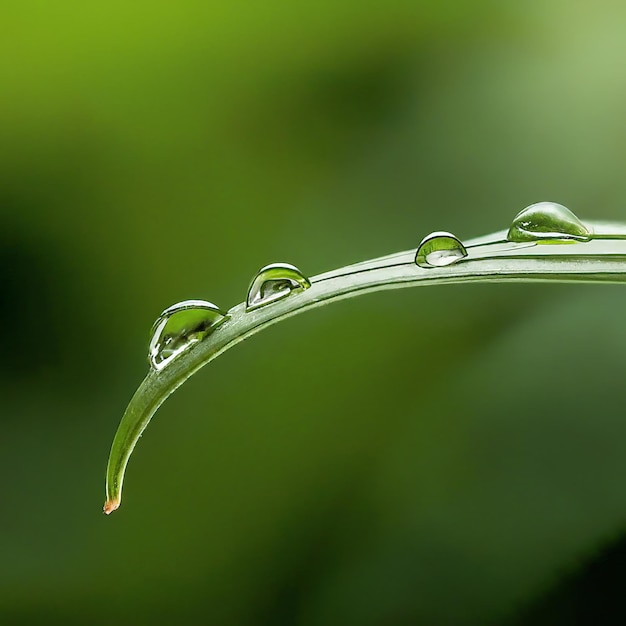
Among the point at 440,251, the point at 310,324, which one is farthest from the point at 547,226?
the point at 310,324

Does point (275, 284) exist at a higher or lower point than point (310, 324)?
higher

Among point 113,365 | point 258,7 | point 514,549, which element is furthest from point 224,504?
point 258,7

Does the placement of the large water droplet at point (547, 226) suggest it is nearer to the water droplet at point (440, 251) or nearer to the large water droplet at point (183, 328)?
the water droplet at point (440, 251)

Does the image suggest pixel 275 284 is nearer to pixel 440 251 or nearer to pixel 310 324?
pixel 440 251

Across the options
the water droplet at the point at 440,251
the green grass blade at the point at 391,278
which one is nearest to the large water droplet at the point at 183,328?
the green grass blade at the point at 391,278

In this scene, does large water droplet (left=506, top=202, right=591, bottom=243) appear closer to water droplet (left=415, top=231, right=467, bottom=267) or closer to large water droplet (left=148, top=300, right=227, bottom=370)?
water droplet (left=415, top=231, right=467, bottom=267)

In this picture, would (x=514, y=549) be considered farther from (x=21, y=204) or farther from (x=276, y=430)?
(x=21, y=204)
